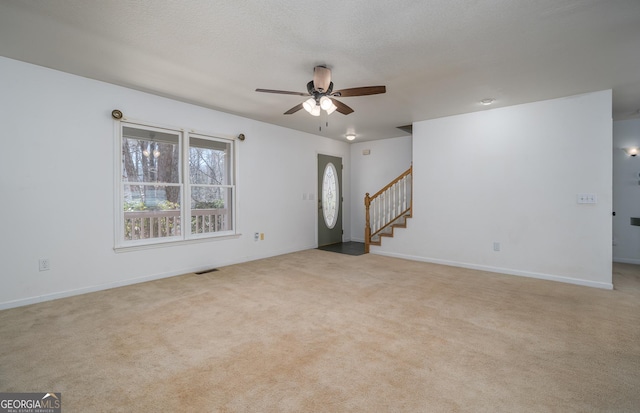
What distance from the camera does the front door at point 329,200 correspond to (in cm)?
662

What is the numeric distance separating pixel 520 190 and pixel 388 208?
2.42m

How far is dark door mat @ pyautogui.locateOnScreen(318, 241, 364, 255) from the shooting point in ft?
19.5

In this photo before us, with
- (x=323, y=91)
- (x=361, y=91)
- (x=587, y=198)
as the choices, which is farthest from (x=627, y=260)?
(x=323, y=91)

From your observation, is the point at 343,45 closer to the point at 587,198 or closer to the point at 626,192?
the point at 587,198

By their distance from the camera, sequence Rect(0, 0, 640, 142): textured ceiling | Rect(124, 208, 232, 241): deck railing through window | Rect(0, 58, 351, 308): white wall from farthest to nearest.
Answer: Rect(124, 208, 232, 241): deck railing through window, Rect(0, 58, 351, 308): white wall, Rect(0, 0, 640, 142): textured ceiling

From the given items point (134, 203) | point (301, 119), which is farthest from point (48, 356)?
point (301, 119)

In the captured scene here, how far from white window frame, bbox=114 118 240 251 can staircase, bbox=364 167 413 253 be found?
8.91ft

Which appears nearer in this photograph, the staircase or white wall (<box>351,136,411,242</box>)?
the staircase

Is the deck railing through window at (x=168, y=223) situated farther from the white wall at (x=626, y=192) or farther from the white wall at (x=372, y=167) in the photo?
the white wall at (x=626, y=192)

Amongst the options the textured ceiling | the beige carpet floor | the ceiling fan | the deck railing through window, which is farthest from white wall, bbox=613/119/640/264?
the deck railing through window

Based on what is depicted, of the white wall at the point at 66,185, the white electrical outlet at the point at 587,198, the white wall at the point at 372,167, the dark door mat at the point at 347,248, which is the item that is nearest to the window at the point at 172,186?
the white wall at the point at 66,185

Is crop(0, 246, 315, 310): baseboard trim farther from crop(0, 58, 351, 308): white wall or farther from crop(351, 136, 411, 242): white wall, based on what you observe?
crop(351, 136, 411, 242): white wall

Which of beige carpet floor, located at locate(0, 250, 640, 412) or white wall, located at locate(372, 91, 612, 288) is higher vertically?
white wall, located at locate(372, 91, 612, 288)

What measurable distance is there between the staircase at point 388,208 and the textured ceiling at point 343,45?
2272mm
